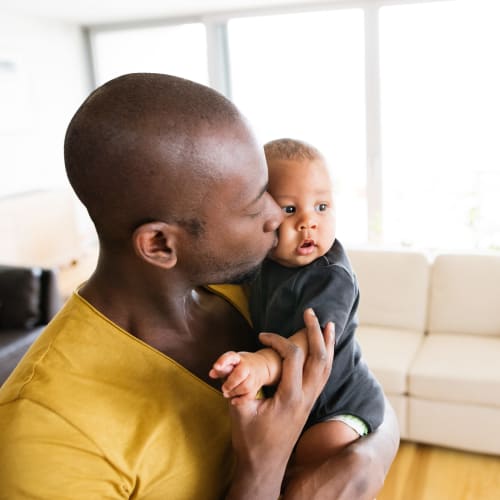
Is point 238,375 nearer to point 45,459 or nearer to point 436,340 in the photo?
point 45,459

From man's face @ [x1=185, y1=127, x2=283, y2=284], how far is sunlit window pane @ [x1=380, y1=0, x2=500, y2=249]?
4607 millimetres

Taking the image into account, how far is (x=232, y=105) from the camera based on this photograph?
735mm

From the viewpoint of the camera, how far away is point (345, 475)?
88cm

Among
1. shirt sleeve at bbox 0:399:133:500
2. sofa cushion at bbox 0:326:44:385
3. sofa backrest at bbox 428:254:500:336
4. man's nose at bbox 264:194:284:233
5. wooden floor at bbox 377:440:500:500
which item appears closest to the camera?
shirt sleeve at bbox 0:399:133:500

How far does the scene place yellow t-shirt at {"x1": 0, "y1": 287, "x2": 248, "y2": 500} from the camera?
66cm

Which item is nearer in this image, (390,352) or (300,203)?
(300,203)

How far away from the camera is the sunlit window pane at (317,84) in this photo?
5414 mm

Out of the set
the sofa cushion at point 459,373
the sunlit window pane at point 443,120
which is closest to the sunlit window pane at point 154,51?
the sunlit window pane at point 443,120

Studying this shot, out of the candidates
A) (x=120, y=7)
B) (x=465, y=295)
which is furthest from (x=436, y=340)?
(x=120, y=7)

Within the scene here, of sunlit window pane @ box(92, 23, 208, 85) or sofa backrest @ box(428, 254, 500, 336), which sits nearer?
sofa backrest @ box(428, 254, 500, 336)

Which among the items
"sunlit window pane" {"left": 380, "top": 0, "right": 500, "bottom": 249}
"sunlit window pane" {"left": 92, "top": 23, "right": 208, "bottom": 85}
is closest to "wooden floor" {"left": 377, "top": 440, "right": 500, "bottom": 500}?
"sunlit window pane" {"left": 380, "top": 0, "right": 500, "bottom": 249}

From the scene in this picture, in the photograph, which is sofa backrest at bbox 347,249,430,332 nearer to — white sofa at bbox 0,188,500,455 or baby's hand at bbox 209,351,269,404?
white sofa at bbox 0,188,500,455

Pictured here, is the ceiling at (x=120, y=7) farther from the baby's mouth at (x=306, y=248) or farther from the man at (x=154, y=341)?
the man at (x=154, y=341)

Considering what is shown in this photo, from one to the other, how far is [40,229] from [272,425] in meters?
5.39
